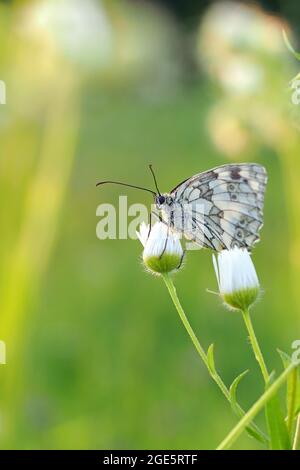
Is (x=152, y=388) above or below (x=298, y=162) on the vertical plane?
below

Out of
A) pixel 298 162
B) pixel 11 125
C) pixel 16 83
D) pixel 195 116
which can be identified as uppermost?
pixel 195 116

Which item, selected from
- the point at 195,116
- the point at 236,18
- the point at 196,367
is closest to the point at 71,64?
the point at 236,18

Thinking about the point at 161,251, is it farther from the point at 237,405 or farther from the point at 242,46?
the point at 242,46

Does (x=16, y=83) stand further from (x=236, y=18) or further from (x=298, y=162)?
(x=298, y=162)

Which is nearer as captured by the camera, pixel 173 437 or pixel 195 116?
pixel 173 437

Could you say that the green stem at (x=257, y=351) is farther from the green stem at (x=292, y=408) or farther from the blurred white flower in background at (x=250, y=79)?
the blurred white flower in background at (x=250, y=79)

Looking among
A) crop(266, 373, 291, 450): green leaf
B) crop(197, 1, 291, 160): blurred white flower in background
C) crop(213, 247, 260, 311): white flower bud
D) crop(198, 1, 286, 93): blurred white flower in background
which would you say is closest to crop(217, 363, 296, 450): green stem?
crop(266, 373, 291, 450): green leaf

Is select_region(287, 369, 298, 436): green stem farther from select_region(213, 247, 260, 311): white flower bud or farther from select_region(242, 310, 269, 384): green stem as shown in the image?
select_region(213, 247, 260, 311): white flower bud
